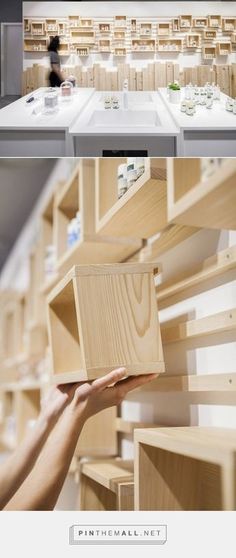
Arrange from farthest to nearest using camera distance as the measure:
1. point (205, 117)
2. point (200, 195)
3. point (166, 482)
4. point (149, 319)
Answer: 1. point (205, 117)
2. point (149, 319)
3. point (166, 482)
4. point (200, 195)

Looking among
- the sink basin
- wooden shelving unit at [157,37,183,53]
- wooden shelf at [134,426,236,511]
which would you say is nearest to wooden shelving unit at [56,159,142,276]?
the sink basin

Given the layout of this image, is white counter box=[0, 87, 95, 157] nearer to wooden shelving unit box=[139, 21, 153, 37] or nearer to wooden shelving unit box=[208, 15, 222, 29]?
wooden shelving unit box=[139, 21, 153, 37]

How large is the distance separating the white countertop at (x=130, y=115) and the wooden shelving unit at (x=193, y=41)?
159 mm

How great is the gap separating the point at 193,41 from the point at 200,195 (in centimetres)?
65

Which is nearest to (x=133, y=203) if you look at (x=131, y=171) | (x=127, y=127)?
(x=131, y=171)

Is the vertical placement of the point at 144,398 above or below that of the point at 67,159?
below

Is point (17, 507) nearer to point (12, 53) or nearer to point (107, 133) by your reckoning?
point (107, 133)

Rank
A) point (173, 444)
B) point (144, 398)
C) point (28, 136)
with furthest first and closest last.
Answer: point (28, 136)
point (144, 398)
point (173, 444)

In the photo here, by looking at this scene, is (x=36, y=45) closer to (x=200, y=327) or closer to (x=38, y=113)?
(x=38, y=113)

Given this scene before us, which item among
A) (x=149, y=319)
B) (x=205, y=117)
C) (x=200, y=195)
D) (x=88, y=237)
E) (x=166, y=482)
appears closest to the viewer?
(x=200, y=195)

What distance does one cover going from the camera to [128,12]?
1.59 metres
